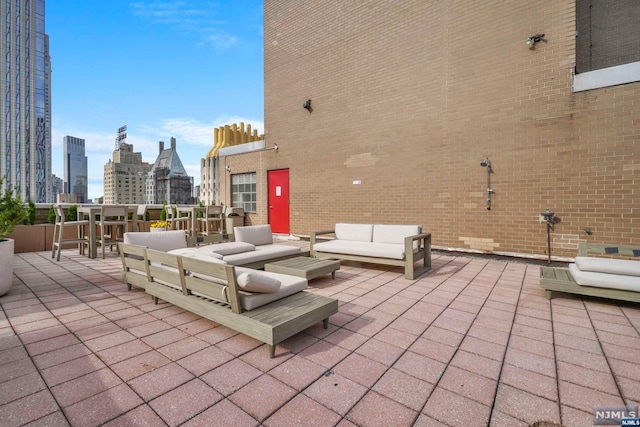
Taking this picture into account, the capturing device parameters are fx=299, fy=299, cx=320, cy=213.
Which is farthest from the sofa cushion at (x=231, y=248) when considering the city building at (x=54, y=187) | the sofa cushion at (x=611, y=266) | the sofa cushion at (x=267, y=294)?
the city building at (x=54, y=187)

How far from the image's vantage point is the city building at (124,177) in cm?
6938

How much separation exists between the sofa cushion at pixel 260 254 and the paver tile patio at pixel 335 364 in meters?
1.06

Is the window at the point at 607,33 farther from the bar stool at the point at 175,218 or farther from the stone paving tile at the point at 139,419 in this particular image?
the bar stool at the point at 175,218

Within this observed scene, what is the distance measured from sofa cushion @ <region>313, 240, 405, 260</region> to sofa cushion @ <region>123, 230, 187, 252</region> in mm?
2203

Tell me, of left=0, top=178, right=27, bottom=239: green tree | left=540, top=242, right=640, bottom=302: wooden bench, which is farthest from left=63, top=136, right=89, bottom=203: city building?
left=540, top=242, right=640, bottom=302: wooden bench

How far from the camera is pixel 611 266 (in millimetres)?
3174

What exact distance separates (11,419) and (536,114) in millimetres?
7027

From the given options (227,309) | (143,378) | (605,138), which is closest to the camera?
(143,378)

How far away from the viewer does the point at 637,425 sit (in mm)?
1453

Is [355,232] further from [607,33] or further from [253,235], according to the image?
[607,33]

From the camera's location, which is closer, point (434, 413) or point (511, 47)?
point (434, 413)

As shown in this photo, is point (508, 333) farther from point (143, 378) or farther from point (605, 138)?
point (605, 138)

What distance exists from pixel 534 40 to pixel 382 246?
4484 millimetres

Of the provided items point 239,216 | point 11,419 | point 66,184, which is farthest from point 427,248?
point 66,184
